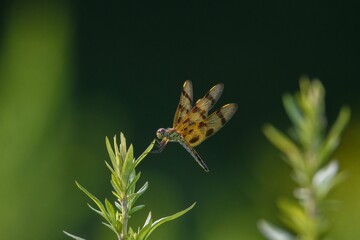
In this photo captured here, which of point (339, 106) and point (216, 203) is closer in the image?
point (216, 203)

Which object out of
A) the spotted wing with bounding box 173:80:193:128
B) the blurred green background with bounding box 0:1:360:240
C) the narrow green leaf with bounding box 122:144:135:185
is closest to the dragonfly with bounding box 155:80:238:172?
the spotted wing with bounding box 173:80:193:128

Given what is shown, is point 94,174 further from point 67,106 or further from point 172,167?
point 172,167

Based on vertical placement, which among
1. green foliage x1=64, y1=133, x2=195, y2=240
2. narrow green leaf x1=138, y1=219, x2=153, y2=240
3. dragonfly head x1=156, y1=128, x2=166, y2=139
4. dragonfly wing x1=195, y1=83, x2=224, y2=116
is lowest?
narrow green leaf x1=138, y1=219, x2=153, y2=240

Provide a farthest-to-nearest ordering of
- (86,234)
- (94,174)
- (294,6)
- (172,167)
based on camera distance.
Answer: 1. (294,6)
2. (172,167)
3. (86,234)
4. (94,174)

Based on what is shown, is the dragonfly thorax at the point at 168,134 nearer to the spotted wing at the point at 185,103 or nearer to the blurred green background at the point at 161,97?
the spotted wing at the point at 185,103

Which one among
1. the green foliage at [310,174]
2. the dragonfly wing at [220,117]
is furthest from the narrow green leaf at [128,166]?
the dragonfly wing at [220,117]

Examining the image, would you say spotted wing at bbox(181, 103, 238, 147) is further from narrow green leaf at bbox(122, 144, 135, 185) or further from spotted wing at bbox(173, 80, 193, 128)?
narrow green leaf at bbox(122, 144, 135, 185)

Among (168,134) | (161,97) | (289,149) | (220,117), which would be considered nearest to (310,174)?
(289,149)

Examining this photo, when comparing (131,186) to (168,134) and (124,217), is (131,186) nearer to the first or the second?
(124,217)

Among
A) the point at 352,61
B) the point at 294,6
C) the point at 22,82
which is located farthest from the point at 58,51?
the point at 294,6
